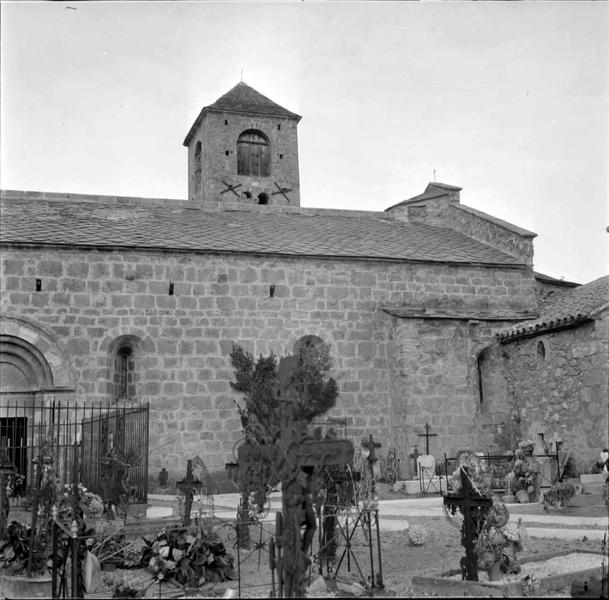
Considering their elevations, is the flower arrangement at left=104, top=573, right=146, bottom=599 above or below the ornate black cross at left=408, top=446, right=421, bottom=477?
below

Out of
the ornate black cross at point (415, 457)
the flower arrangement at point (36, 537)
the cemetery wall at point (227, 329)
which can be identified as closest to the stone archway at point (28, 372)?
the cemetery wall at point (227, 329)

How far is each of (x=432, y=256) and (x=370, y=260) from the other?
5.89ft

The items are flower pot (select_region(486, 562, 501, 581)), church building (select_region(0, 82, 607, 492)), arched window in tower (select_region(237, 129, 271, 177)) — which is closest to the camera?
flower pot (select_region(486, 562, 501, 581))

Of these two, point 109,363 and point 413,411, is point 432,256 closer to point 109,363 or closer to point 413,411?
point 413,411

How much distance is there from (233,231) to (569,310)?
26.7 ft

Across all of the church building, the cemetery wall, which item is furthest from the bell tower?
the cemetery wall

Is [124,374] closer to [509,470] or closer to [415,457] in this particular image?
[415,457]

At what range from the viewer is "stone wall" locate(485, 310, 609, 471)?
15484 mm

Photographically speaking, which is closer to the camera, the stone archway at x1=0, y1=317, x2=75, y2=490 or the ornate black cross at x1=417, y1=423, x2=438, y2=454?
the stone archway at x1=0, y1=317, x2=75, y2=490

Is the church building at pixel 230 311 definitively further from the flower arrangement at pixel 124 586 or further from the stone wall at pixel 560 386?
the flower arrangement at pixel 124 586

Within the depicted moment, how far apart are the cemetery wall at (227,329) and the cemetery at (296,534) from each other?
3.76 m

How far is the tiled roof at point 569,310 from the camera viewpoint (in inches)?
623

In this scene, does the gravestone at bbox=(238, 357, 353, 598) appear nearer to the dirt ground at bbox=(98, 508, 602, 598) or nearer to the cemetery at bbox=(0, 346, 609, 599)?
the cemetery at bbox=(0, 346, 609, 599)

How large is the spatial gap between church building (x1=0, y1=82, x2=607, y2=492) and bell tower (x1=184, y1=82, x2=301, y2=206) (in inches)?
306
